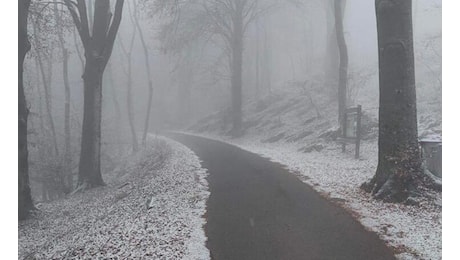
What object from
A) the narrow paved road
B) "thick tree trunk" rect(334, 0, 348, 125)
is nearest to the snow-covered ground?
the narrow paved road

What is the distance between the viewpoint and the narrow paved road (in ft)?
17.7

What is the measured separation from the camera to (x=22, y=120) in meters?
9.98

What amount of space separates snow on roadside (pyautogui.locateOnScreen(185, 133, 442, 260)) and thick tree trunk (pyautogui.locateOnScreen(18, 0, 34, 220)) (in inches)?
305

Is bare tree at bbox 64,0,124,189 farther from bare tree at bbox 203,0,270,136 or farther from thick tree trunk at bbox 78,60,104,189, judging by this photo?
bare tree at bbox 203,0,270,136

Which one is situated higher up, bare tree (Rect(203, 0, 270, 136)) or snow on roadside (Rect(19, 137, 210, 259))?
bare tree (Rect(203, 0, 270, 136))

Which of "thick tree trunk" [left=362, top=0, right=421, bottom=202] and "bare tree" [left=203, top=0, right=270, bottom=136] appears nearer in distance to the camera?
"thick tree trunk" [left=362, top=0, right=421, bottom=202]

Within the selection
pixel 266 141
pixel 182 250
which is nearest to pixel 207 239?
pixel 182 250

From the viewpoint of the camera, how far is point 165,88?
60531 mm

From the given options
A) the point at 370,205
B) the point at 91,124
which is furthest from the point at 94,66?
the point at 370,205

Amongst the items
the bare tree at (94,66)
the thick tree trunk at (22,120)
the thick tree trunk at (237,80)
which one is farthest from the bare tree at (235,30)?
the thick tree trunk at (22,120)

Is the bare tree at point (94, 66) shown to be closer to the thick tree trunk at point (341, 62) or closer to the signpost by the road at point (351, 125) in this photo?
the signpost by the road at point (351, 125)

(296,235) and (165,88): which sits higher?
(165,88)

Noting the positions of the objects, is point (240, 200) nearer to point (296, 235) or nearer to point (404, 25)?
point (296, 235)

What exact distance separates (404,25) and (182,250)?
21.5 ft
